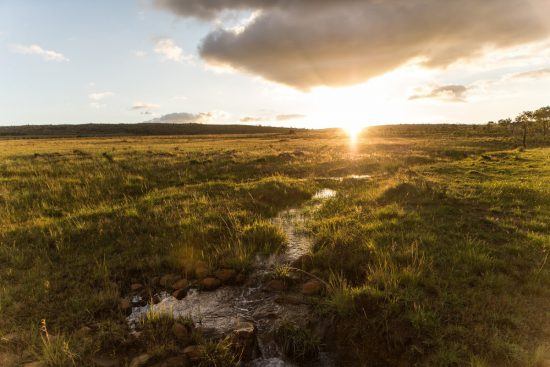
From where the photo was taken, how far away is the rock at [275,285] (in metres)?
6.02

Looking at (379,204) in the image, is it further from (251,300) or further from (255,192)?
(251,300)

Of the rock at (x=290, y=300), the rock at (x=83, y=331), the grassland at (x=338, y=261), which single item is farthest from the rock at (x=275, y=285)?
the rock at (x=83, y=331)

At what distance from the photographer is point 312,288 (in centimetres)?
582

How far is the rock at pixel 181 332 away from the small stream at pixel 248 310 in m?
0.31

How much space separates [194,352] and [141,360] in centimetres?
69

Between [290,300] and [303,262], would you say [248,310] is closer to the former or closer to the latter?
[290,300]

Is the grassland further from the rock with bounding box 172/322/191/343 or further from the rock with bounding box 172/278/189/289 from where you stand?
the rock with bounding box 172/278/189/289

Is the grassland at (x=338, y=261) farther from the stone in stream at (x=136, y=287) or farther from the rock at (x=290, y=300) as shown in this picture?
the rock at (x=290, y=300)

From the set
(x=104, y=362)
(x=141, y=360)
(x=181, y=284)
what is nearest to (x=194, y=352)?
(x=141, y=360)

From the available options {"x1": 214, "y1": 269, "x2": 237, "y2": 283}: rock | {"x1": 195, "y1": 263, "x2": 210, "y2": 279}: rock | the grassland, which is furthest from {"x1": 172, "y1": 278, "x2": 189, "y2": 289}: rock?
{"x1": 214, "y1": 269, "x2": 237, "y2": 283}: rock

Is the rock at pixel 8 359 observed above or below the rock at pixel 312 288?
below

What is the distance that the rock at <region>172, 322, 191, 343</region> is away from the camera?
472 centimetres

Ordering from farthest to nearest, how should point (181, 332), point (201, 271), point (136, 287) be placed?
point (201, 271), point (136, 287), point (181, 332)

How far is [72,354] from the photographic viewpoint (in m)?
4.29
